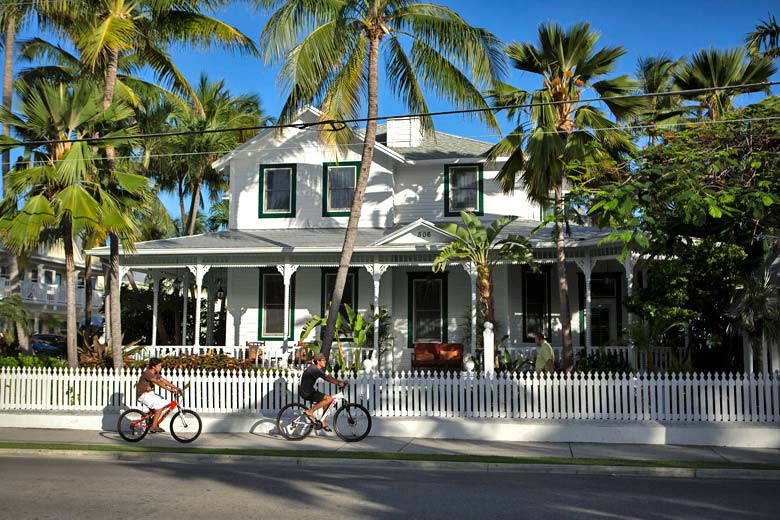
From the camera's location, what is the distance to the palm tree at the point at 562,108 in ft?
58.9

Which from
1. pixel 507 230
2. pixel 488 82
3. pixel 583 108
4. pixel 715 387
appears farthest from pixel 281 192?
pixel 715 387

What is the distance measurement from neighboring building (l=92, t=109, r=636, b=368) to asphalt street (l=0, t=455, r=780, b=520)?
1109cm

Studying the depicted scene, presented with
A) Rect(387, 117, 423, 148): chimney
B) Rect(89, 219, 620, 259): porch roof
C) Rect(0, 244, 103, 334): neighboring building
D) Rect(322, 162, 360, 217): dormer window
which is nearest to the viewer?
Rect(89, 219, 620, 259): porch roof

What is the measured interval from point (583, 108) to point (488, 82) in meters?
2.31

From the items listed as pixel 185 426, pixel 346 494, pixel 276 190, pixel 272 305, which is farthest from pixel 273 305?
pixel 346 494

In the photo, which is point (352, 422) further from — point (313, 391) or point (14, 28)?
point (14, 28)

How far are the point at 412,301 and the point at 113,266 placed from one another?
8942 mm

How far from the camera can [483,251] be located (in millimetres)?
20000

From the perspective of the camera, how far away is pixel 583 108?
1816 cm

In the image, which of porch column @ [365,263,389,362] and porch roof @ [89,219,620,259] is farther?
porch column @ [365,263,389,362]

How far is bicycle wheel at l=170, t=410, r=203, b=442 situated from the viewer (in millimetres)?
13781

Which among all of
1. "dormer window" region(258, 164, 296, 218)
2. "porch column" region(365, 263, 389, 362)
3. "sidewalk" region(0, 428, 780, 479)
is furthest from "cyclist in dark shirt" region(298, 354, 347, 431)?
"dormer window" region(258, 164, 296, 218)

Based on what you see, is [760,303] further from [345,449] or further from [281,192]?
[281,192]

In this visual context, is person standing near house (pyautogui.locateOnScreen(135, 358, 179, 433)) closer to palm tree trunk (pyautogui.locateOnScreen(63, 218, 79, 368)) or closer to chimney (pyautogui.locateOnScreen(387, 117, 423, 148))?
palm tree trunk (pyautogui.locateOnScreen(63, 218, 79, 368))
